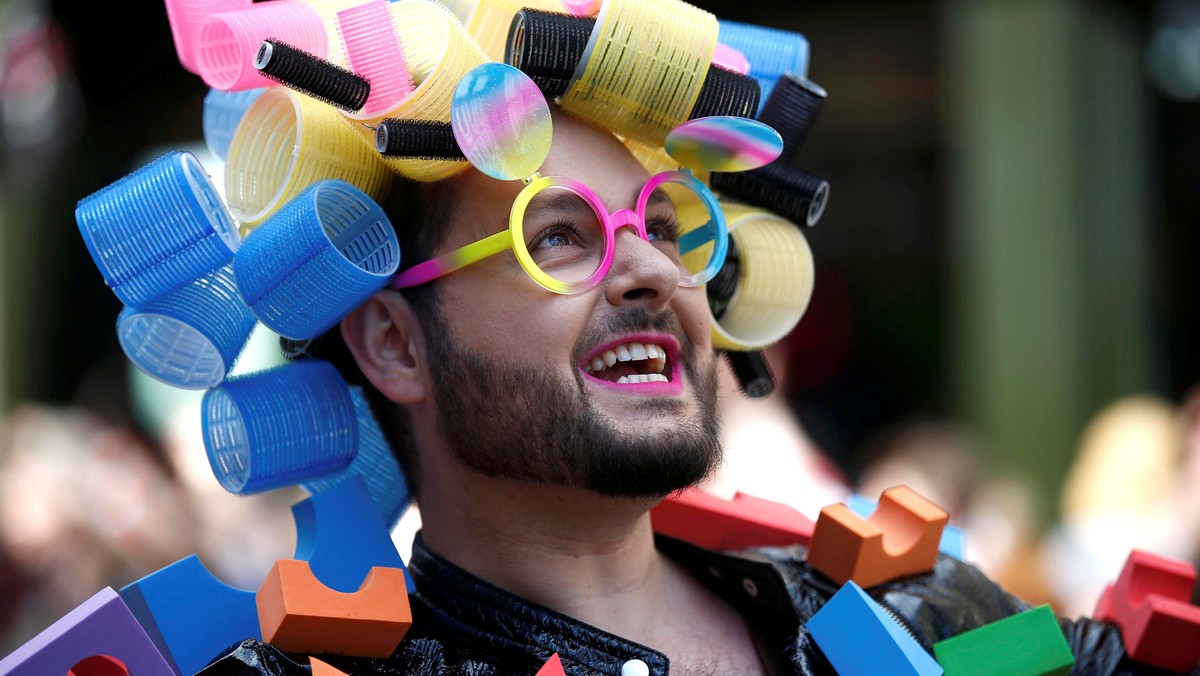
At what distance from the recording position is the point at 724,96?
248cm

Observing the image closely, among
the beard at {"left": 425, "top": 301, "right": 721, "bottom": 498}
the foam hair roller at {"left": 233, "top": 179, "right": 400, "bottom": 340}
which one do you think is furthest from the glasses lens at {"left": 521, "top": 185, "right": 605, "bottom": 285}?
the foam hair roller at {"left": 233, "top": 179, "right": 400, "bottom": 340}

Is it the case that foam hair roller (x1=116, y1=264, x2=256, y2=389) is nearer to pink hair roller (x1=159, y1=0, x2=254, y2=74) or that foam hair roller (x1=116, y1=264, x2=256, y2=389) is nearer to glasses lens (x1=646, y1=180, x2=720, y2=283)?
pink hair roller (x1=159, y1=0, x2=254, y2=74)

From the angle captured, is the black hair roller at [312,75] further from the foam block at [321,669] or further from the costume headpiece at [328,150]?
the foam block at [321,669]

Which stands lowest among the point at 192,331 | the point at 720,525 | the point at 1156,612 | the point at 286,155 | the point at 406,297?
the point at 720,525

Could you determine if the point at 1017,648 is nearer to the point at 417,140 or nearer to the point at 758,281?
the point at 758,281

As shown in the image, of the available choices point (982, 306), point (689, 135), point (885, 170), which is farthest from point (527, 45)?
point (885, 170)

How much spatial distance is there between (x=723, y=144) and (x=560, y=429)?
0.59 metres

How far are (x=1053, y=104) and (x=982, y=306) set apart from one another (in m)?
1.30

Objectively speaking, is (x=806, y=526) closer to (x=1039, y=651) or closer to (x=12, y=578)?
(x=1039, y=651)

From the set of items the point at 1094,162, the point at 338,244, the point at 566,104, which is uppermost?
the point at 566,104

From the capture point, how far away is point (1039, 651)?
8.08ft

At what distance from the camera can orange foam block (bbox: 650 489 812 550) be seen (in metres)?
2.91

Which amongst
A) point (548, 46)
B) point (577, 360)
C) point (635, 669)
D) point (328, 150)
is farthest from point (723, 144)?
point (635, 669)

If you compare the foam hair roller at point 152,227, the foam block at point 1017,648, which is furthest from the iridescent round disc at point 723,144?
the foam block at point 1017,648
